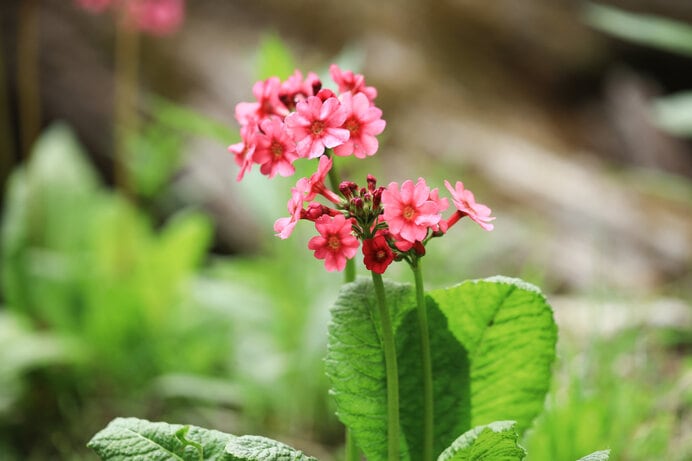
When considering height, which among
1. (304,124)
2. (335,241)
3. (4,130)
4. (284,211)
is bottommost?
(335,241)

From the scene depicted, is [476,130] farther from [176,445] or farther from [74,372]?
[176,445]

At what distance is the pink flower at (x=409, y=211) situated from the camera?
3.01 ft

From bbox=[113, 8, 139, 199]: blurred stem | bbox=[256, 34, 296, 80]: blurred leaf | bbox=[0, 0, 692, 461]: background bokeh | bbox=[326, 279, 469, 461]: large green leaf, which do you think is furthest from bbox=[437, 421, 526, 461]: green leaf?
bbox=[113, 8, 139, 199]: blurred stem

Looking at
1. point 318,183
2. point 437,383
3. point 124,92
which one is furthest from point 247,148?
point 124,92

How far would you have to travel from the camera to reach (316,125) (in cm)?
98

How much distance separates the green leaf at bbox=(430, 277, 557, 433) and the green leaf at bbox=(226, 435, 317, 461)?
318mm

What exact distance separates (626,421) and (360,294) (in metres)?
0.89

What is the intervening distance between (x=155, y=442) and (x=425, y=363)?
0.41 metres

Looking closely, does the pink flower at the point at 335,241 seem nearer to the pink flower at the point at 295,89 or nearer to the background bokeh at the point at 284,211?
the pink flower at the point at 295,89

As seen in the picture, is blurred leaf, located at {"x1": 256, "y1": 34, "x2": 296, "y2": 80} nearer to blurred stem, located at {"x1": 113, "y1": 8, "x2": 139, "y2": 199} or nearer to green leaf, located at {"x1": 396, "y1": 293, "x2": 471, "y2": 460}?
green leaf, located at {"x1": 396, "y1": 293, "x2": 471, "y2": 460}

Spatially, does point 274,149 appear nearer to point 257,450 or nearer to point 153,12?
point 257,450

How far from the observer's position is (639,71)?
5488 mm

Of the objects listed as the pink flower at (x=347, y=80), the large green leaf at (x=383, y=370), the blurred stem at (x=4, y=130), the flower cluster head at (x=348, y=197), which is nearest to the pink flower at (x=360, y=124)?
the flower cluster head at (x=348, y=197)

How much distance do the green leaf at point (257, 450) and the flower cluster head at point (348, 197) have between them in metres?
0.27
